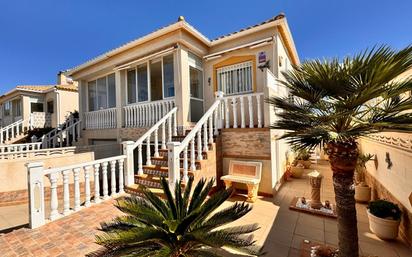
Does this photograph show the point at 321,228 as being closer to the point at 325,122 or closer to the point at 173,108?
the point at 325,122

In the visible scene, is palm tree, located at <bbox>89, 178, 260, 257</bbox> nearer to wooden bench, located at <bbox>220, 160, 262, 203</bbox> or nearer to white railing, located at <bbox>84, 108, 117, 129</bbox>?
wooden bench, located at <bbox>220, 160, 262, 203</bbox>

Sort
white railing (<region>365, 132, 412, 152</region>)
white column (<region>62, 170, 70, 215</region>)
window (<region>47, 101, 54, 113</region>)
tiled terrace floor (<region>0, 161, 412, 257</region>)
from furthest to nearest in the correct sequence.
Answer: window (<region>47, 101, 54, 113</region>)
white column (<region>62, 170, 70, 215</region>)
white railing (<region>365, 132, 412, 152</region>)
tiled terrace floor (<region>0, 161, 412, 257</region>)

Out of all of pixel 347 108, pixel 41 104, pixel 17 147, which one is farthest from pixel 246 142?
pixel 41 104

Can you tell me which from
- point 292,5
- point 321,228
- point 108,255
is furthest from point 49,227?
point 292,5

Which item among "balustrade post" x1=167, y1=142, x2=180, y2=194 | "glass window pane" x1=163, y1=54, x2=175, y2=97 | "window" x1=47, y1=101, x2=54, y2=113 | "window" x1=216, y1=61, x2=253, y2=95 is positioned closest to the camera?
"balustrade post" x1=167, y1=142, x2=180, y2=194

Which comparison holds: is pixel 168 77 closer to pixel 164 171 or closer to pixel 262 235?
pixel 164 171

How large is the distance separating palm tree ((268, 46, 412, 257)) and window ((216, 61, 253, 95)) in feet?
16.8

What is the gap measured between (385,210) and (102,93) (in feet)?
40.6

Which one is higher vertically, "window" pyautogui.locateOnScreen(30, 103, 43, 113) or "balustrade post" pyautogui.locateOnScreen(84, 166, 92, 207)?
"window" pyautogui.locateOnScreen(30, 103, 43, 113)

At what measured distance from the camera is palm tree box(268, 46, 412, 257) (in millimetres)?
2252

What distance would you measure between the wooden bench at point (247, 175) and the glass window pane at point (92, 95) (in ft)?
30.7

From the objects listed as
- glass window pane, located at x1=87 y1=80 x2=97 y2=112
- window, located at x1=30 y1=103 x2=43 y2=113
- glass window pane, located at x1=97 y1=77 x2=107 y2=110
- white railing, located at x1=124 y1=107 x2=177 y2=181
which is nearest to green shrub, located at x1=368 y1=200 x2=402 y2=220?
white railing, located at x1=124 y1=107 x2=177 y2=181

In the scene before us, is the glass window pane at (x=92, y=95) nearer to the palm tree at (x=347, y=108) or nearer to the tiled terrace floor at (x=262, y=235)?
the tiled terrace floor at (x=262, y=235)

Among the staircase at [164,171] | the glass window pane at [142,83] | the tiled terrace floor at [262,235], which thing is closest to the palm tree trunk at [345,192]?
the tiled terrace floor at [262,235]
